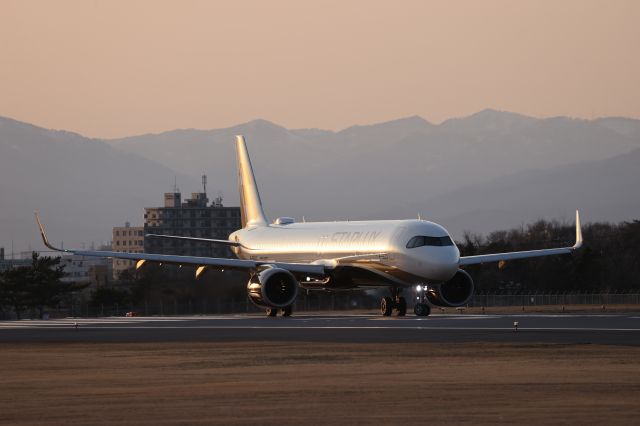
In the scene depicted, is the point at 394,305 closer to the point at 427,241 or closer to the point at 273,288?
the point at 427,241

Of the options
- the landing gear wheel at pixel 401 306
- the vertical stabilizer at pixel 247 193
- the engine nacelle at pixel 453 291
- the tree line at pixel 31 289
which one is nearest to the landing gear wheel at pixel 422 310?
the landing gear wheel at pixel 401 306

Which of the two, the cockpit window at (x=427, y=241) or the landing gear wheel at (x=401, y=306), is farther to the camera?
the landing gear wheel at (x=401, y=306)

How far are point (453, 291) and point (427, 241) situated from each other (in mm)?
4037

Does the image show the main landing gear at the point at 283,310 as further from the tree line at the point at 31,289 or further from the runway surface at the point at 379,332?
the tree line at the point at 31,289

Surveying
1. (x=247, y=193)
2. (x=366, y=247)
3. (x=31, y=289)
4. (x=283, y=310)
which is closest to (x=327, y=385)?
(x=366, y=247)

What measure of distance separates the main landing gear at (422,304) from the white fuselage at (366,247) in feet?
4.03

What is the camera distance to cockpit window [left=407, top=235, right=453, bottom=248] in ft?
196

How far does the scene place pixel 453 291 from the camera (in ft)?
206

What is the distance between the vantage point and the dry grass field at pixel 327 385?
19.2m

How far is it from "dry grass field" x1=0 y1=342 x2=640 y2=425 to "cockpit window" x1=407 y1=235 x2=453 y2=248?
2493 cm

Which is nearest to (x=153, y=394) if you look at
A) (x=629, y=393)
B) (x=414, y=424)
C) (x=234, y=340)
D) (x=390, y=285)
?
(x=414, y=424)

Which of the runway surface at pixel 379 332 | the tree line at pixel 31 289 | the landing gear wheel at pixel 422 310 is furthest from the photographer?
the tree line at pixel 31 289

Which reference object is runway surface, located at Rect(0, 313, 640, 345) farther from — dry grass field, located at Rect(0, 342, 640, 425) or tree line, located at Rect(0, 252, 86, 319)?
tree line, located at Rect(0, 252, 86, 319)

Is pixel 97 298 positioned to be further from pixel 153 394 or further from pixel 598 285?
pixel 153 394
